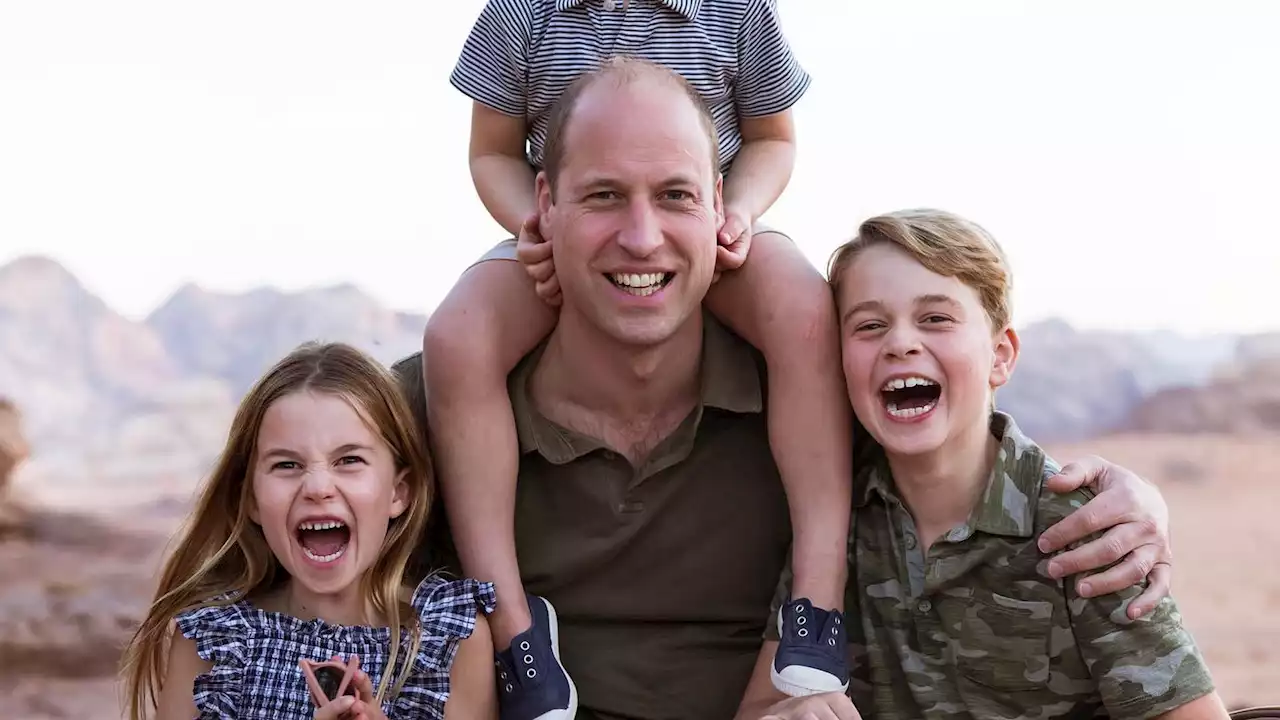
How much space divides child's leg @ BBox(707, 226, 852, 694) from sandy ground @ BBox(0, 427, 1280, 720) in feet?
11.9

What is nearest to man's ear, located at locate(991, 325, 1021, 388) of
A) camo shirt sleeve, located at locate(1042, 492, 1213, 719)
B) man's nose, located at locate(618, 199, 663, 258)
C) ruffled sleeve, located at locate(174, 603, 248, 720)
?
camo shirt sleeve, located at locate(1042, 492, 1213, 719)

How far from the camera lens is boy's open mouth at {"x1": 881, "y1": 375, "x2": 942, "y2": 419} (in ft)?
6.93

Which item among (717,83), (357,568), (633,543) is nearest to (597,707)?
(633,543)

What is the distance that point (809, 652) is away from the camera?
6.82 ft

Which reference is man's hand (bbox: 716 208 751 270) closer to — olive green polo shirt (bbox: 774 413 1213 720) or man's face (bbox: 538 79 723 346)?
man's face (bbox: 538 79 723 346)

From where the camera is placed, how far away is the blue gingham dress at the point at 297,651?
2.12 meters

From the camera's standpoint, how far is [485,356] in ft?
7.37

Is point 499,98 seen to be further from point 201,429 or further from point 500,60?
point 201,429

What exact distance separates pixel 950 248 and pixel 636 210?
505mm

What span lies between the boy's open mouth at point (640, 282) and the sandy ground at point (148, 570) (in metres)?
3.84

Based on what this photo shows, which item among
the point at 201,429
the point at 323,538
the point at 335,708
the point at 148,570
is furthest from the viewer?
the point at 201,429

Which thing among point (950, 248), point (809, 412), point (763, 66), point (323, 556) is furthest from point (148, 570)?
point (950, 248)

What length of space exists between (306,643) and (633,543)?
0.58 m

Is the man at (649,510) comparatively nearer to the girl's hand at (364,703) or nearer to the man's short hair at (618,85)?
the man's short hair at (618,85)
